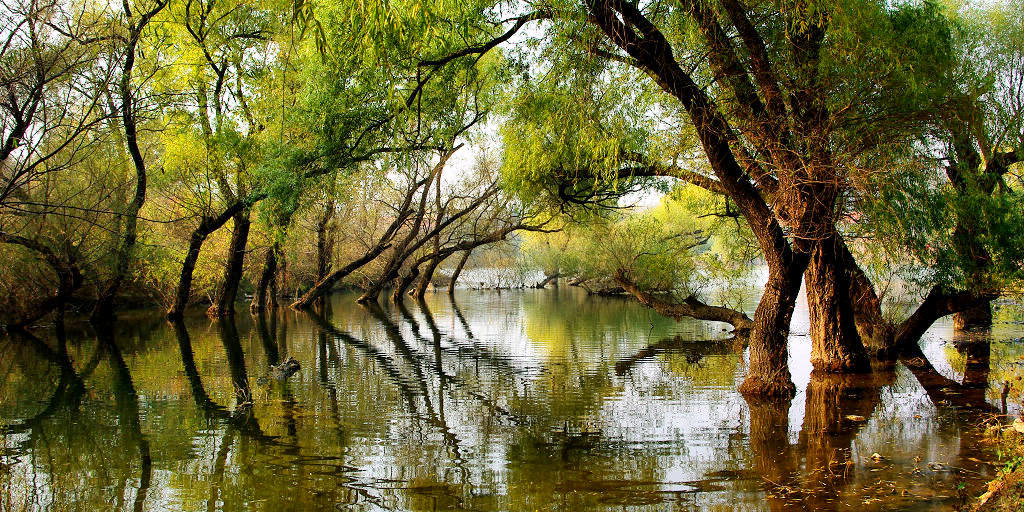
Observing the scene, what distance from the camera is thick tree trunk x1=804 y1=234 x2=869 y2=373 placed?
9.48 metres

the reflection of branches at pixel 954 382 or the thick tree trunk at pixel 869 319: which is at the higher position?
the thick tree trunk at pixel 869 319

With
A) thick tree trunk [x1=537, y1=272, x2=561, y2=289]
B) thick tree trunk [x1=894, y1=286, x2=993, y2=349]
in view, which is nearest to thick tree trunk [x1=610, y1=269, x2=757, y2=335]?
thick tree trunk [x1=894, y1=286, x2=993, y2=349]

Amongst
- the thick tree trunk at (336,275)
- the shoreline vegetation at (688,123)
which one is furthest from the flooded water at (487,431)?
the thick tree trunk at (336,275)

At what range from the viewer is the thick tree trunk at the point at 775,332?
8.10 meters

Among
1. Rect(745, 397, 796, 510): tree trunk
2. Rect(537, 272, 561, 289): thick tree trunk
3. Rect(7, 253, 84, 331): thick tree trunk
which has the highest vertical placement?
Rect(537, 272, 561, 289): thick tree trunk

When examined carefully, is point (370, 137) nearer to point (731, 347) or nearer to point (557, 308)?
point (731, 347)

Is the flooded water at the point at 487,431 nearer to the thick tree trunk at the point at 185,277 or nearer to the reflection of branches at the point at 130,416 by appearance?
the reflection of branches at the point at 130,416

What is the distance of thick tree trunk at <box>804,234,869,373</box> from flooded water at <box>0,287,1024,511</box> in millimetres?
398

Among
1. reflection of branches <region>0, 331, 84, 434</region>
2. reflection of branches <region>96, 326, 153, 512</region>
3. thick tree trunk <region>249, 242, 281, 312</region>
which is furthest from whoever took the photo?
thick tree trunk <region>249, 242, 281, 312</region>

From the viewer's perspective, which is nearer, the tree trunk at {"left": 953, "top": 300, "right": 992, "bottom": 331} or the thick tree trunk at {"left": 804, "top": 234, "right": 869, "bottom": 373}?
the thick tree trunk at {"left": 804, "top": 234, "right": 869, "bottom": 373}

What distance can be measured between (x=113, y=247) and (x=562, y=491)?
16.6 m

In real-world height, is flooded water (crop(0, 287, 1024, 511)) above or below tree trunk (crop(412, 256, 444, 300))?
below

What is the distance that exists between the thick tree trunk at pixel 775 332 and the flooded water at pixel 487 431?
0.35m

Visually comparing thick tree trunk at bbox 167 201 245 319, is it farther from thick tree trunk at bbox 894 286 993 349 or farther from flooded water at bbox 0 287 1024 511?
thick tree trunk at bbox 894 286 993 349
